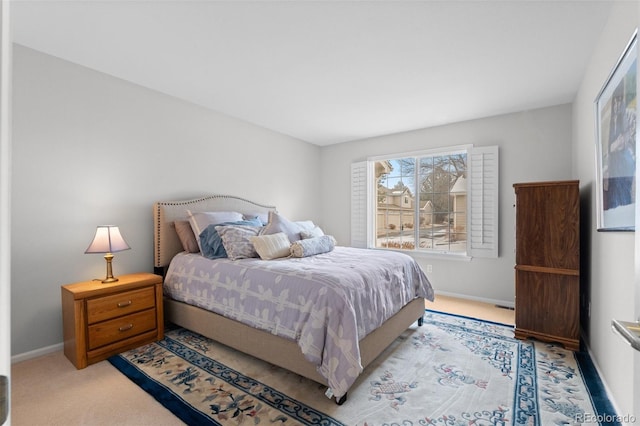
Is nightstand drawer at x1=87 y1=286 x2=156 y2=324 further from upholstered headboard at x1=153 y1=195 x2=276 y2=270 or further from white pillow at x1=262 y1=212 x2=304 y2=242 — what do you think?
white pillow at x1=262 y1=212 x2=304 y2=242

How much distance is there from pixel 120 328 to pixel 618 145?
3.76 meters

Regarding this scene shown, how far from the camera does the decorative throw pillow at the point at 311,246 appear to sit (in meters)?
2.96

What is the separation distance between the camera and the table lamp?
2.49 m

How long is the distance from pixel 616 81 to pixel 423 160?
9.22ft

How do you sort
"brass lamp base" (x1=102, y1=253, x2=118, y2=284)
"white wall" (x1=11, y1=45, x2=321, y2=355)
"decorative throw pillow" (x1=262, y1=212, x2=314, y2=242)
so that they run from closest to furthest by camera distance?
"white wall" (x1=11, y1=45, x2=321, y2=355), "brass lamp base" (x1=102, y1=253, x2=118, y2=284), "decorative throw pillow" (x1=262, y1=212, x2=314, y2=242)

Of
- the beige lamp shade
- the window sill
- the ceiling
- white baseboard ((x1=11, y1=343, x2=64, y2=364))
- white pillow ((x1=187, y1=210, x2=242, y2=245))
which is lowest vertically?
white baseboard ((x1=11, y1=343, x2=64, y2=364))

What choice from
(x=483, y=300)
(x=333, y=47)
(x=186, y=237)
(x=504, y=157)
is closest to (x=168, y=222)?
(x=186, y=237)

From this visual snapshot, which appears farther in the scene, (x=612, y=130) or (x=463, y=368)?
(x=463, y=368)

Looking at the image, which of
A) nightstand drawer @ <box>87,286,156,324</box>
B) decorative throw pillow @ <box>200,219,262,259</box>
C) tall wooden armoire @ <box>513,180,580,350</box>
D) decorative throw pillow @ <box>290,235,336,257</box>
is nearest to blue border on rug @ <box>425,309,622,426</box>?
tall wooden armoire @ <box>513,180,580,350</box>

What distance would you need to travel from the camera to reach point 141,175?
3162 millimetres

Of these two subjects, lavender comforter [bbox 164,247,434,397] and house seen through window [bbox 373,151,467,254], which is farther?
house seen through window [bbox 373,151,467,254]

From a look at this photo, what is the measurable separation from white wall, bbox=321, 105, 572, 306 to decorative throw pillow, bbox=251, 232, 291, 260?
2.49 metres

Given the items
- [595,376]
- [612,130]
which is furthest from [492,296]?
[612,130]

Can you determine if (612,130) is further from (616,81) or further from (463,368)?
(463,368)
